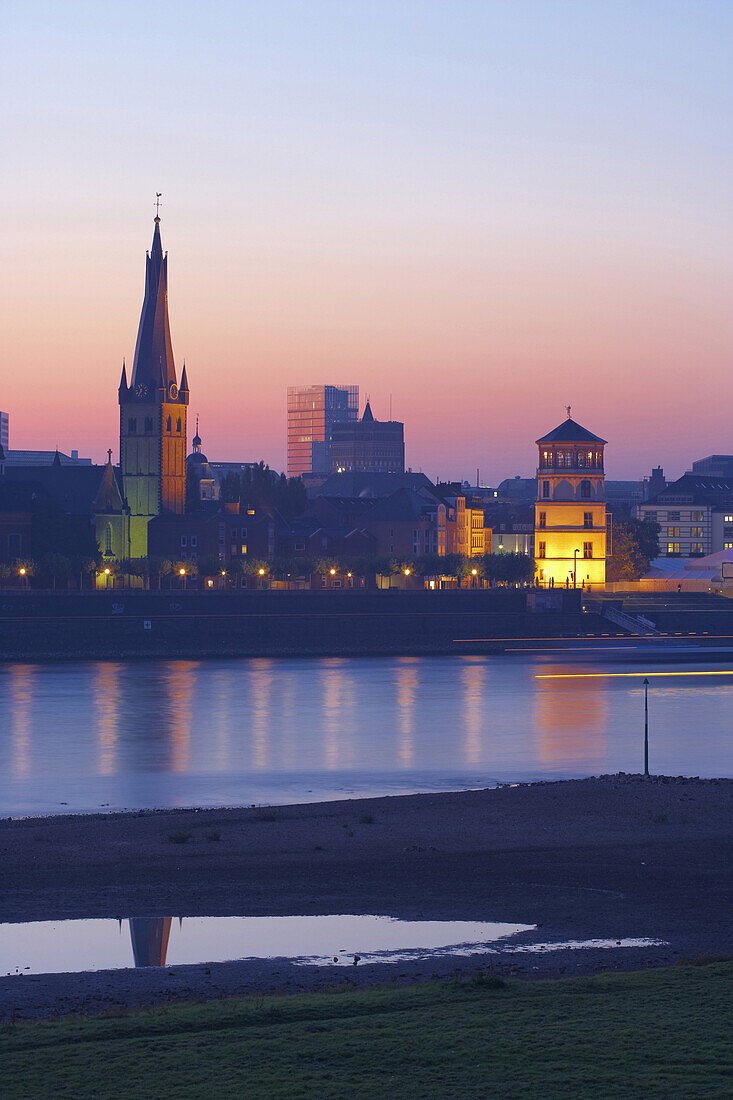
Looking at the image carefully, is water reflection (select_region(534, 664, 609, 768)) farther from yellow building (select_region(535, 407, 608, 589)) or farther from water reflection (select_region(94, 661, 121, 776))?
yellow building (select_region(535, 407, 608, 589))

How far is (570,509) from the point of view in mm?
141875

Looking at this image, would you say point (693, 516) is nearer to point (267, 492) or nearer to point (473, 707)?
point (267, 492)

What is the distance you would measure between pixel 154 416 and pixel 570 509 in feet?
155

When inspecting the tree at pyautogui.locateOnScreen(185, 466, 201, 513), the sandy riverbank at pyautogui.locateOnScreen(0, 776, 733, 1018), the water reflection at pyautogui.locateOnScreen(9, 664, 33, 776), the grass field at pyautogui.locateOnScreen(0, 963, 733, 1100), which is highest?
the tree at pyautogui.locateOnScreen(185, 466, 201, 513)

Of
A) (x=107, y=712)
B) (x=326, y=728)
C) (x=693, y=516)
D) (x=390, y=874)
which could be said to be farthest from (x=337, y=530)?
(x=390, y=874)

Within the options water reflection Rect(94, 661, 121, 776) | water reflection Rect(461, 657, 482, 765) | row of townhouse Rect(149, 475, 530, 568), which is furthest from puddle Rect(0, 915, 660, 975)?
row of townhouse Rect(149, 475, 530, 568)

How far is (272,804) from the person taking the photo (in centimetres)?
3812

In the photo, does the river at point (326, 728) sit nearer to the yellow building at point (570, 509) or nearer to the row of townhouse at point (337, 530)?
the yellow building at point (570, 509)

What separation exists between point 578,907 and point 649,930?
6.32ft

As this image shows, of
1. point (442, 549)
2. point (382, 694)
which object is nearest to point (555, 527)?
point (442, 549)

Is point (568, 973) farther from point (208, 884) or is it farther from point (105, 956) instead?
point (208, 884)

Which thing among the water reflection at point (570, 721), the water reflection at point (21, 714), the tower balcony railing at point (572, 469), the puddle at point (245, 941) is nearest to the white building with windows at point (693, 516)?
the tower balcony railing at point (572, 469)

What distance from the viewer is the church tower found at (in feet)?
495

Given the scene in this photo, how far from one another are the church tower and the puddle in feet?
429
